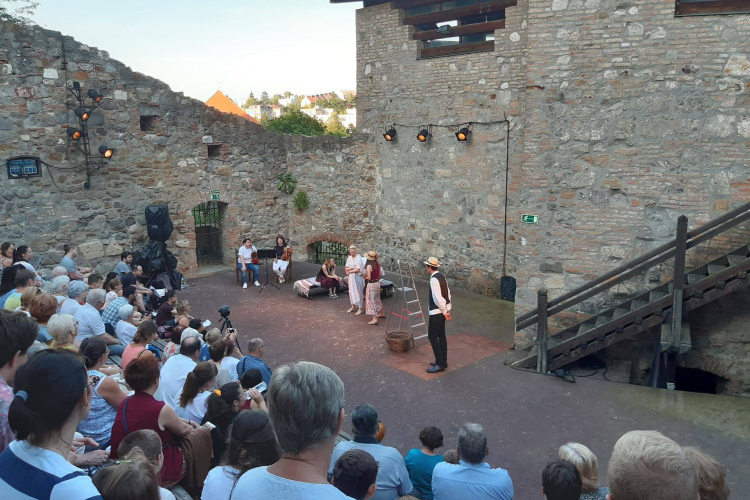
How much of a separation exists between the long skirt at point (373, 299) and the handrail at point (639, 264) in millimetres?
2722

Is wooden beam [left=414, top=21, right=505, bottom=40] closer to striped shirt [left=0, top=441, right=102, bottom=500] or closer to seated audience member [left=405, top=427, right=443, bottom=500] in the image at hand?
seated audience member [left=405, top=427, right=443, bottom=500]

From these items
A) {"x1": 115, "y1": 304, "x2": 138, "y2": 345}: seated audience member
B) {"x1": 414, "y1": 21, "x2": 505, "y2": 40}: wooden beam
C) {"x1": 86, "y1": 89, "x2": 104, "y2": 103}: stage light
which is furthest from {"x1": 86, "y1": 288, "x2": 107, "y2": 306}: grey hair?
{"x1": 414, "y1": 21, "x2": 505, "y2": 40}: wooden beam

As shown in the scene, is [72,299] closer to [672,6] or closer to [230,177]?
[230,177]

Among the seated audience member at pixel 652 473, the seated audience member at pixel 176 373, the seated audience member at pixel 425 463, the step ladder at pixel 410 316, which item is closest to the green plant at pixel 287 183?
the step ladder at pixel 410 316

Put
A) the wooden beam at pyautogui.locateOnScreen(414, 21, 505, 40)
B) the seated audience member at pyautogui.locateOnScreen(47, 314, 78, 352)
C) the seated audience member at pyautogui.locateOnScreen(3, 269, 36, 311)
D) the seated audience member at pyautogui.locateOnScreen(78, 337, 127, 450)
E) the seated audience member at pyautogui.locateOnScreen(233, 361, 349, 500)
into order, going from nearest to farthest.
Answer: the seated audience member at pyautogui.locateOnScreen(233, 361, 349, 500) → the seated audience member at pyautogui.locateOnScreen(78, 337, 127, 450) → the seated audience member at pyautogui.locateOnScreen(47, 314, 78, 352) → the seated audience member at pyautogui.locateOnScreen(3, 269, 36, 311) → the wooden beam at pyautogui.locateOnScreen(414, 21, 505, 40)

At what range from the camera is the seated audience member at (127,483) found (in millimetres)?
2236

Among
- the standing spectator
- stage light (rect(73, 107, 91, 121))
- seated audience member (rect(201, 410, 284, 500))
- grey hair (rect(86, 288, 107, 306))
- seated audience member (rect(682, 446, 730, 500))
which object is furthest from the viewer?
stage light (rect(73, 107, 91, 121))

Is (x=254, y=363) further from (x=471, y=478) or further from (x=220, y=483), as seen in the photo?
(x=471, y=478)

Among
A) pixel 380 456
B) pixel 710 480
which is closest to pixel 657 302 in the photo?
pixel 710 480

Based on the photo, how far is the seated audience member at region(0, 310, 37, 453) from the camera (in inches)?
115

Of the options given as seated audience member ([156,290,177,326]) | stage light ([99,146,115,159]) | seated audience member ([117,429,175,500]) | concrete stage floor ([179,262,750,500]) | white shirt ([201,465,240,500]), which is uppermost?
stage light ([99,146,115,159])

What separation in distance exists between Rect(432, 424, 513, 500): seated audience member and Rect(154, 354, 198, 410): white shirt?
2.33m

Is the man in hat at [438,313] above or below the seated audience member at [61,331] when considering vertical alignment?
below

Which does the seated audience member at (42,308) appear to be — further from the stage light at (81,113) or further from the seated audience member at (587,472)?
the stage light at (81,113)
